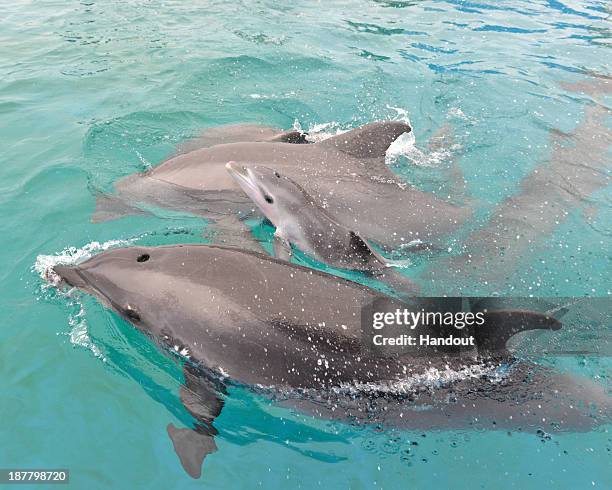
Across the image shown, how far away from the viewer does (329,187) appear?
7.75 meters

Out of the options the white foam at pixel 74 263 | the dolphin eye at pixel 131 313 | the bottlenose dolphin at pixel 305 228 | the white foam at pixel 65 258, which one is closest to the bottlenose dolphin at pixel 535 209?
the bottlenose dolphin at pixel 305 228

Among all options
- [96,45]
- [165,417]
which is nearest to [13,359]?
[165,417]

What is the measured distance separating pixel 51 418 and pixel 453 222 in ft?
18.7

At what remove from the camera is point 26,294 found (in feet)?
A: 20.6

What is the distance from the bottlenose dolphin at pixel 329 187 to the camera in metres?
7.53

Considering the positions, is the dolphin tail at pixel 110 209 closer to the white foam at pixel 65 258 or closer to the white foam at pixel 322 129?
the white foam at pixel 65 258

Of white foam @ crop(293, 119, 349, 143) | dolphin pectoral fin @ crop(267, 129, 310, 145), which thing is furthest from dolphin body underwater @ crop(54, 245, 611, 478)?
white foam @ crop(293, 119, 349, 143)

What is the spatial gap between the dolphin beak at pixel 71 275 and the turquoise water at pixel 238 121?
320mm

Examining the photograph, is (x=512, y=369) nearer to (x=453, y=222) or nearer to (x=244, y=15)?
(x=453, y=222)

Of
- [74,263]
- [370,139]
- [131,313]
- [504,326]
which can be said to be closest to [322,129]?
[370,139]

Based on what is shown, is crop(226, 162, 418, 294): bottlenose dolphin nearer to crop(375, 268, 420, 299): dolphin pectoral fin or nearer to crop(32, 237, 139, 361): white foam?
crop(375, 268, 420, 299): dolphin pectoral fin

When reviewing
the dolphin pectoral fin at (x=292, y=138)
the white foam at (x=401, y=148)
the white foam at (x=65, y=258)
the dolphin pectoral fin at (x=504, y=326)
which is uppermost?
the dolphin pectoral fin at (x=292, y=138)

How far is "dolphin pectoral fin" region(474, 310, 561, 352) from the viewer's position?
4621 millimetres

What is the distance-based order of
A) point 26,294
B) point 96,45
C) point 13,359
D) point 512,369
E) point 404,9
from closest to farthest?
point 512,369 < point 13,359 < point 26,294 < point 96,45 < point 404,9
